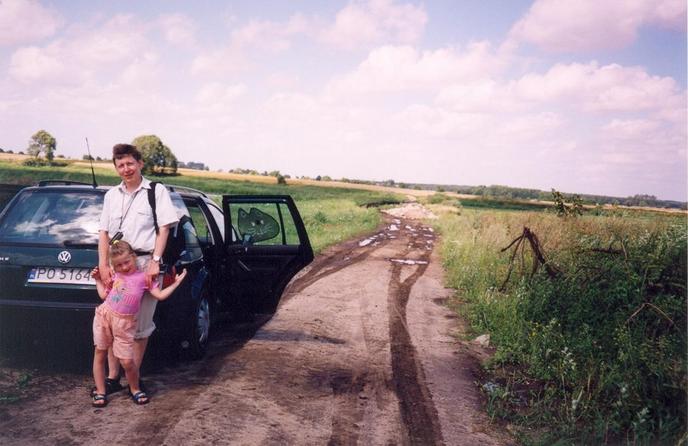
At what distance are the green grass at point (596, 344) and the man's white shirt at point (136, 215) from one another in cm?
353

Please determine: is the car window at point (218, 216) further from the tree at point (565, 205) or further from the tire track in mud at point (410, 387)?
the tree at point (565, 205)

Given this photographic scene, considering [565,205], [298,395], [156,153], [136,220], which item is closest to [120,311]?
[136,220]

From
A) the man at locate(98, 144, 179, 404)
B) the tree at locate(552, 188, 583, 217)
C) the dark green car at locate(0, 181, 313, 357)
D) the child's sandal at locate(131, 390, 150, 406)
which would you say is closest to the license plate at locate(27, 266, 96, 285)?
the dark green car at locate(0, 181, 313, 357)

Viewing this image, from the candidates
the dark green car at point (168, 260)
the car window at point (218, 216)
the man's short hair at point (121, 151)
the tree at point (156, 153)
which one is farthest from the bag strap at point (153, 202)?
the tree at point (156, 153)

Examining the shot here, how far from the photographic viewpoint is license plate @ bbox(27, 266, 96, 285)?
13.6 ft

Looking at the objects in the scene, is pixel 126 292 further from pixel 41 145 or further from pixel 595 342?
pixel 41 145

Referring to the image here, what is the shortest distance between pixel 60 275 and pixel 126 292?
92cm

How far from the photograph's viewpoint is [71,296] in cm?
410

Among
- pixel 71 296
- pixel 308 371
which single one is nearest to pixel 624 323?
pixel 308 371

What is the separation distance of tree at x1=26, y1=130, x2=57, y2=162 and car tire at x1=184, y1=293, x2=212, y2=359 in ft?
315

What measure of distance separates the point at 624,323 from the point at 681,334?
20.2 inches

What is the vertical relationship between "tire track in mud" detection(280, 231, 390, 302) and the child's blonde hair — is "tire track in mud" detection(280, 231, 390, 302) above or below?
below

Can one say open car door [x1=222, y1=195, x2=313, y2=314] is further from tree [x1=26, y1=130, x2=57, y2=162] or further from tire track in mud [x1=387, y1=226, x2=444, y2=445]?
tree [x1=26, y1=130, x2=57, y2=162]

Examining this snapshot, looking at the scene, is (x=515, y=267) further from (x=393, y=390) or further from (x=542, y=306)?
(x=393, y=390)
